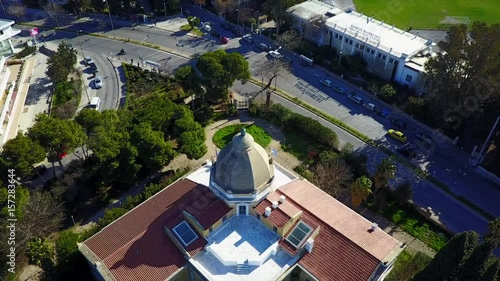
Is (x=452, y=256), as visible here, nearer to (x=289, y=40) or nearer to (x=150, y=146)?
(x=150, y=146)

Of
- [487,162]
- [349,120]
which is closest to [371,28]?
[349,120]

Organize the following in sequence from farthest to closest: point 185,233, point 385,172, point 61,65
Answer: point 61,65
point 385,172
point 185,233

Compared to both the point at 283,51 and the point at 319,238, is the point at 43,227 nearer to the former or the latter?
the point at 319,238

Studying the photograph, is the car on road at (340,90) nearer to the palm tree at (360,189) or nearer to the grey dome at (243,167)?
the palm tree at (360,189)

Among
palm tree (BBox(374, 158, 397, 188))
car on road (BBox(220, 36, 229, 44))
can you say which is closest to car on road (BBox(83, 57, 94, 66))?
car on road (BBox(220, 36, 229, 44))

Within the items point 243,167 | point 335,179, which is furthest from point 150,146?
point 335,179

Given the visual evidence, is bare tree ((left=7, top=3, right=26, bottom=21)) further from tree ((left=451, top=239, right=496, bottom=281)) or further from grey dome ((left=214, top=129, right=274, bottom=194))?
tree ((left=451, top=239, right=496, bottom=281))

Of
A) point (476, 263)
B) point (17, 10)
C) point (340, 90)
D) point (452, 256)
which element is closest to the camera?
point (476, 263)
